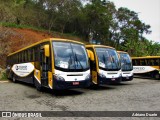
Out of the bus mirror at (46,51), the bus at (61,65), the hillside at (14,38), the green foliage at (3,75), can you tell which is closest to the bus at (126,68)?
the bus at (61,65)

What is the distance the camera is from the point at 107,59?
1605 cm

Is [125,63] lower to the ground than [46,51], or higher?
lower

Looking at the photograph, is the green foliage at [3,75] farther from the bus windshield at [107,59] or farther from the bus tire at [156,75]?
the bus tire at [156,75]

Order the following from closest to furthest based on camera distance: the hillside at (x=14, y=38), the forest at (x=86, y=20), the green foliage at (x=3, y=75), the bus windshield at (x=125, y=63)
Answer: the bus windshield at (x=125, y=63) → the green foliage at (x=3, y=75) → the hillside at (x=14, y=38) → the forest at (x=86, y=20)

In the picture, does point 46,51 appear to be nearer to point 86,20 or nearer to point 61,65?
point 61,65

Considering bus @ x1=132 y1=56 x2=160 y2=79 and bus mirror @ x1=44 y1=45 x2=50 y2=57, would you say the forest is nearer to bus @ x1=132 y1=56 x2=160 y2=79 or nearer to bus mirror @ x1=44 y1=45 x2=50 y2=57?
bus @ x1=132 y1=56 x2=160 y2=79

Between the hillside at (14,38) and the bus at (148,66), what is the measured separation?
53.3ft

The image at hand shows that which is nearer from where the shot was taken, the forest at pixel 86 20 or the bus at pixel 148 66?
the bus at pixel 148 66

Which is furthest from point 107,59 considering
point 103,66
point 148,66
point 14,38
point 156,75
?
point 14,38

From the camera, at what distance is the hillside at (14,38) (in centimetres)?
3372

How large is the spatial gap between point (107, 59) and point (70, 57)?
11.8ft

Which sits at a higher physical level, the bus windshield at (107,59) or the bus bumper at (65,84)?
Answer: the bus windshield at (107,59)

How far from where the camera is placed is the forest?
42.9 m

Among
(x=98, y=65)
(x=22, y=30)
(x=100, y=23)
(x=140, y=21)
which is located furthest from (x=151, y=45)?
(x=98, y=65)
